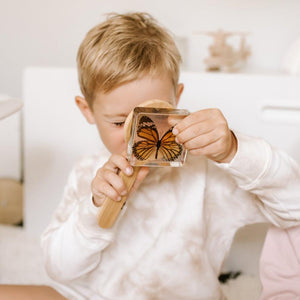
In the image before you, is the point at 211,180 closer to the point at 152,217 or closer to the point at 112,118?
the point at 152,217

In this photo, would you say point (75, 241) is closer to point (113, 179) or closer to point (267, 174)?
point (113, 179)

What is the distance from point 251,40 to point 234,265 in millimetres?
647

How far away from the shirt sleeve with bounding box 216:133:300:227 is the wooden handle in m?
0.13

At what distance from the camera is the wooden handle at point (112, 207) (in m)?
0.67

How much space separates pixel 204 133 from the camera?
61cm

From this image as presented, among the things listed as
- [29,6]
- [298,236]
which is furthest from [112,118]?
[29,6]

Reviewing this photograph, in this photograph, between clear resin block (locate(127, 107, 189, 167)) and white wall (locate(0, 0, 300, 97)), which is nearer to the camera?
clear resin block (locate(127, 107, 189, 167))

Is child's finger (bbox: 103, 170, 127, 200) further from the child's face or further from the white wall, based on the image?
the white wall

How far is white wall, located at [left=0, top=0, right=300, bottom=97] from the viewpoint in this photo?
4.38 ft

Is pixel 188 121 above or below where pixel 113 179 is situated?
above

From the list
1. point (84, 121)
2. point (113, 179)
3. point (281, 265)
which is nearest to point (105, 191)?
point (113, 179)

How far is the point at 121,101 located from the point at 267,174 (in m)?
0.23

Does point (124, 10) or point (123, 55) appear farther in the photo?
point (124, 10)

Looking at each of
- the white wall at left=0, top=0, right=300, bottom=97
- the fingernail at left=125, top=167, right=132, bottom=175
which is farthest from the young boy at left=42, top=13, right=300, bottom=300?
the white wall at left=0, top=0, right=300, bottom=97
